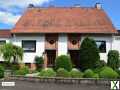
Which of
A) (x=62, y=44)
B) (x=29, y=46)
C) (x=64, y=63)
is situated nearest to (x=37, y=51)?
(x=29, y=46)

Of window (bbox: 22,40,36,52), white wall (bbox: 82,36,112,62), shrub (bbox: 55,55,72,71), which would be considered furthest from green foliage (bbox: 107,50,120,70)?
window (bbox: 22,40,36,52)

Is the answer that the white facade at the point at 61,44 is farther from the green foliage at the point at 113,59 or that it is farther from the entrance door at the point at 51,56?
the green foliage at the point at 113,59

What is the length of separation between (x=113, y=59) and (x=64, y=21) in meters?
9.16

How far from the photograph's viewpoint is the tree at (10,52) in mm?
46944

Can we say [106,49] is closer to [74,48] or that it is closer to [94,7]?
[74,48]

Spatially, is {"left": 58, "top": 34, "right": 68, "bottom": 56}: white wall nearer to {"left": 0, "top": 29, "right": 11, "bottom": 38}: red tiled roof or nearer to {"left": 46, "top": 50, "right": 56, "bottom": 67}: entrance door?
{"left": 46, "top": 50, "right": 56, "bottom": 67}: entrance door

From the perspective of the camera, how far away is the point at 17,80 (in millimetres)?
32906

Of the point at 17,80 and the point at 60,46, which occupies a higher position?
the point at 60,46

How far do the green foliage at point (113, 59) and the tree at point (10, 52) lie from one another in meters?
10.8

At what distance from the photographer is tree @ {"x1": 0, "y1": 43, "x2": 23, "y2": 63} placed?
46.9 m

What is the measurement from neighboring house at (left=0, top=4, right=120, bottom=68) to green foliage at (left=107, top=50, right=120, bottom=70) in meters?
2.85

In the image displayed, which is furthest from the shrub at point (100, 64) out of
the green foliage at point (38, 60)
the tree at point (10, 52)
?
the tree at point (10, 52)

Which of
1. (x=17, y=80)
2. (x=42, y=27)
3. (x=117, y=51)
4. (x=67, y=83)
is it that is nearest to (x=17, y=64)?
(x=42, y=27)

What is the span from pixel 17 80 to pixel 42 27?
17837 millimetres
